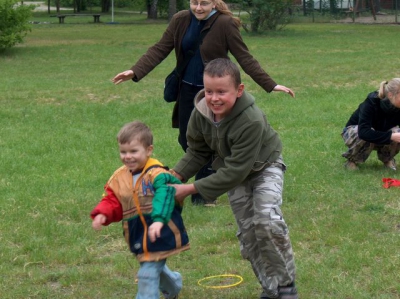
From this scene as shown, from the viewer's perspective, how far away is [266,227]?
4375mm

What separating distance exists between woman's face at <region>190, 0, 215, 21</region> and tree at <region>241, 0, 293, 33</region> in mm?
22836

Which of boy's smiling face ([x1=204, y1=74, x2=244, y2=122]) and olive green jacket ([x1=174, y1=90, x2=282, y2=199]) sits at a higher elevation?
boy's smiling face ([x1=204, y1=74, x2=244, y2=122])

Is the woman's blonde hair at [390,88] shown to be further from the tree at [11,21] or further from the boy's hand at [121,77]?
the tree at [11,21]

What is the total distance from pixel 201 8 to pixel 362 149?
2.67 m

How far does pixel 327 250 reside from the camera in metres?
5.65

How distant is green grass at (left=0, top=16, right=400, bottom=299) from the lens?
5.15 m

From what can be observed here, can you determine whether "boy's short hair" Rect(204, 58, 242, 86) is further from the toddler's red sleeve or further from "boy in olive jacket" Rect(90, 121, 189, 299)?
the toddler's red sleeve

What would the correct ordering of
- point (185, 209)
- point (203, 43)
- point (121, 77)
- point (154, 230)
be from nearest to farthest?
1. point (154, 230)
2. point (121, 77)
3. point (203, 43)
4. point (185, 209)

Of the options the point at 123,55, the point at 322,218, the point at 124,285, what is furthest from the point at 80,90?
the point at 124,285

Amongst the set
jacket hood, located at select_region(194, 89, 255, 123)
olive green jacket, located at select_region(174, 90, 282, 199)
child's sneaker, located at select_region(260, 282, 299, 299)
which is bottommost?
child's sneaker, located at select_region(260, 282, 299, 299)

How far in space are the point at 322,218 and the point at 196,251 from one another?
1.24m

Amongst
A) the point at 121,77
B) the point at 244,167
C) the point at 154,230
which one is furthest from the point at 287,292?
the point at 121,77

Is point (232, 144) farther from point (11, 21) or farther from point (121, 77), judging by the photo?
point (11, 21)

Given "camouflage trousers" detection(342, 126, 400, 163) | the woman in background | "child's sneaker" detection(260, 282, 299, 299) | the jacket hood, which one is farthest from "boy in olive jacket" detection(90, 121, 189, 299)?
"camouflage trousers" detection(342, 126, 400, 163)
